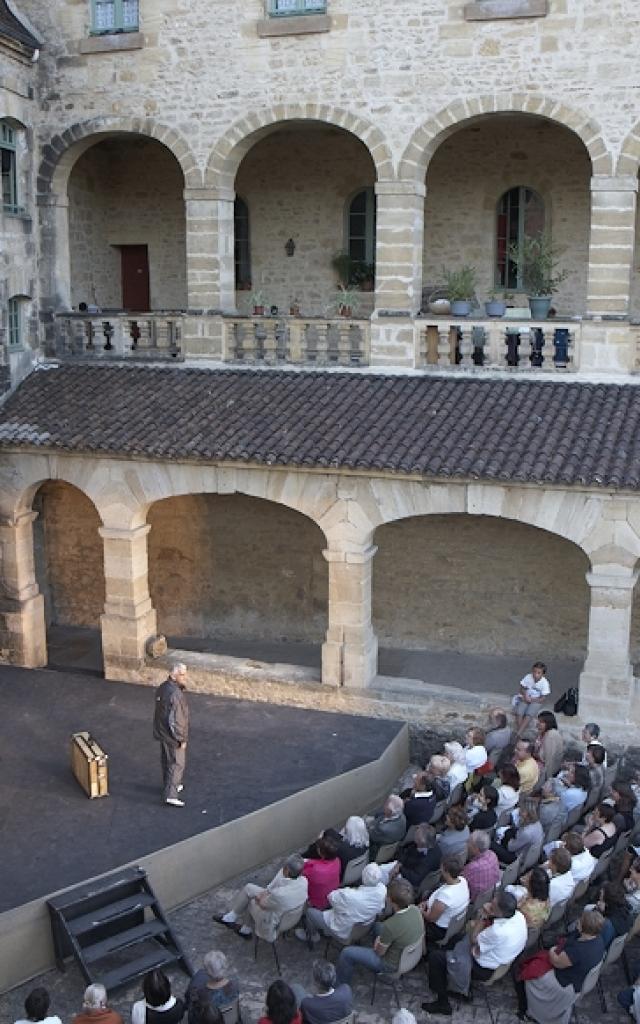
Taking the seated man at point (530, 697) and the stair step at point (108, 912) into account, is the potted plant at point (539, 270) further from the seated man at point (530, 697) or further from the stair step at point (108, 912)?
the stair step at point (108, 912)

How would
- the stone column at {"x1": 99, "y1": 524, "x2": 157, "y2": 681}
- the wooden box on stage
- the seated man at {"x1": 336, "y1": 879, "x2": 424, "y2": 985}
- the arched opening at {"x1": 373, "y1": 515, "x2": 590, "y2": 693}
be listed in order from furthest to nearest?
1. the arched opening at {"x1": 373, "y1": 515, "x2": 590, "y2": 693}
2. the stone column at {"x1": 99, "y1": 524, "x2": 157, "y2": 681}
3. the wooden box on stage
4. the seated man at {"x1": 336, "y1": 879, "x2": 424, "y2": 985}

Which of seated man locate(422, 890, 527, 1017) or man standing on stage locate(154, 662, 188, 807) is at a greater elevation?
man standing on stage locate(154, 662, 188, 807)

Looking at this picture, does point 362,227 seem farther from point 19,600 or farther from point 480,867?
point 480,867

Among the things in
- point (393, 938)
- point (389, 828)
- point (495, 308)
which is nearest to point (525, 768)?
point (389, 828)

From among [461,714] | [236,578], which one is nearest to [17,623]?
[236,578]

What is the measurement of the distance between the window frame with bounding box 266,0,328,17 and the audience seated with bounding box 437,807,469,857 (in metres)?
10.9

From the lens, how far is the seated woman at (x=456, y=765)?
11812mm

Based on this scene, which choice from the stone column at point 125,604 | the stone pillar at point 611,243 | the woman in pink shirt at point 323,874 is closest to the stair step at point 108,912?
the woman in pink shirt at point 323,874

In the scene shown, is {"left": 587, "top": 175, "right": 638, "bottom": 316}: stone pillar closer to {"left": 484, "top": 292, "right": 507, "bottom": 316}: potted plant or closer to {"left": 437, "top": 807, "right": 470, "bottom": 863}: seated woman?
{"left": 484, "top": 292, "right": 507, "bottom": 316}: potted plant

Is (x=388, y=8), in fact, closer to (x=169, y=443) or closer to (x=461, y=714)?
Answer: (x=169, y=443)

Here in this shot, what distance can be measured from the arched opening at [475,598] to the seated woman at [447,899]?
20.1 ft

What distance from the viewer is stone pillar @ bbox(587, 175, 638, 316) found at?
576 inches

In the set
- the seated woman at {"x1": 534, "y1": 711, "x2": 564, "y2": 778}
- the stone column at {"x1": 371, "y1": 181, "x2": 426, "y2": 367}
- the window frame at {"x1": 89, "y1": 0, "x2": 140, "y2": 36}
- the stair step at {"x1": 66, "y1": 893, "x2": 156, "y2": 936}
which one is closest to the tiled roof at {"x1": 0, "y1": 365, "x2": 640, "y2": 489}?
the stone column at {"x1": 371, "y1": 181, "x2": 426, "y2": 367}

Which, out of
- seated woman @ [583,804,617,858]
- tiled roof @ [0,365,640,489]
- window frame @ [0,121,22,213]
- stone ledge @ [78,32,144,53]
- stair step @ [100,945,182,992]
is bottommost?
stair step @ [100,945,182,992]
